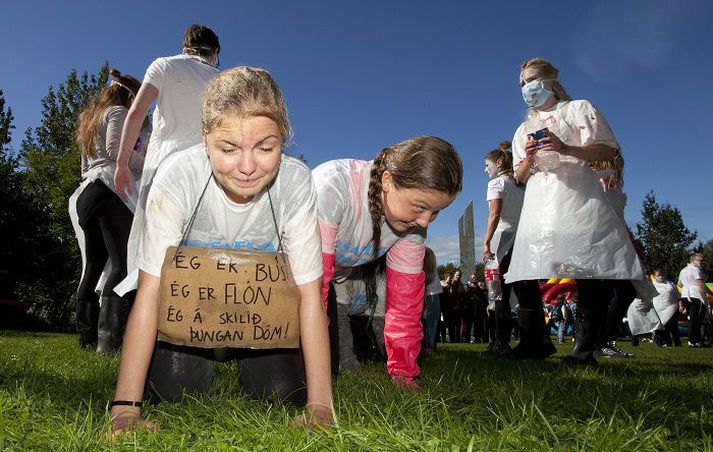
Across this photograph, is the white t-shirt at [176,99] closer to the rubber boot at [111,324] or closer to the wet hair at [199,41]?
the wet hair at [199,41]

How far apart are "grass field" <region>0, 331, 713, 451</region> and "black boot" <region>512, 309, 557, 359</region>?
181 cm

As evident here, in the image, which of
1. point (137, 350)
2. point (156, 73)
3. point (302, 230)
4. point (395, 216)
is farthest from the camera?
point (156, 73)

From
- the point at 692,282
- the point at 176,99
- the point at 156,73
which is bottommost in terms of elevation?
the point at 692,282

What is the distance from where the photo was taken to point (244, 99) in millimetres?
2115

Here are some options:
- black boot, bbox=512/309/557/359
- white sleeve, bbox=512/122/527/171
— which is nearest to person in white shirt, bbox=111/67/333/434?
white sleeve, bbox=512/122/527/171

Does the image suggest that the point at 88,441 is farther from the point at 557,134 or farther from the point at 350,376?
the point at 557,134

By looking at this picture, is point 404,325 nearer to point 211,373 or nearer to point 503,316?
point 211,373

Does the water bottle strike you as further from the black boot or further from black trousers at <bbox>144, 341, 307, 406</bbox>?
black trousers at <bbox>144, 341, 307, 406</bbox>

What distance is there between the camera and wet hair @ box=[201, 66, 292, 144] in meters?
2.10

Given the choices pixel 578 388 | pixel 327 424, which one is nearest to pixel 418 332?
pixel 578 388

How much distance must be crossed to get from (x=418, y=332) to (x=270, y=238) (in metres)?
1.15

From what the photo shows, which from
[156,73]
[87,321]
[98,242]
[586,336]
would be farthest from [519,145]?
[87,321]

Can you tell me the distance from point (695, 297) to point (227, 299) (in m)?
14.3

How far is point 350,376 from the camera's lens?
11.2 feet
